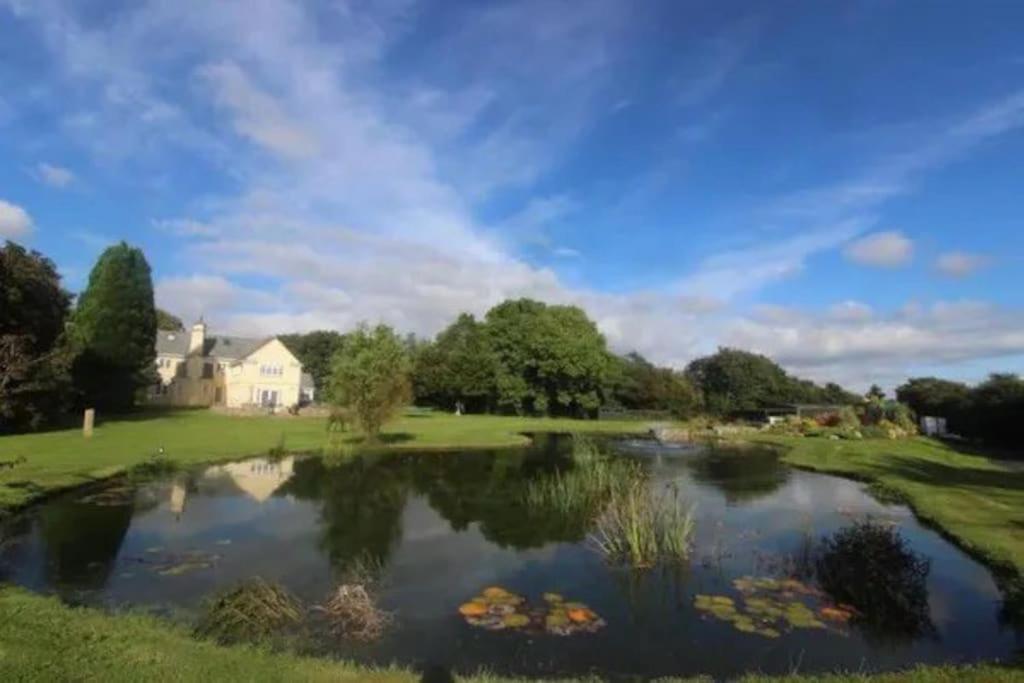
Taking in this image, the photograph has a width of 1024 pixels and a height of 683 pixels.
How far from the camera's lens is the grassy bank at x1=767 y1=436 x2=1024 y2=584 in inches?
631

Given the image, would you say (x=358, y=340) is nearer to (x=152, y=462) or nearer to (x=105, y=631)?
(x=152, y=462)

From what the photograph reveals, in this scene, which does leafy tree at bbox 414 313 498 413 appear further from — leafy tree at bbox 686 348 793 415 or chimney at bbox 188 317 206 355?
leafy tree at bbox 686 348 793 415

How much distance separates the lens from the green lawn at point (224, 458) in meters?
7.87

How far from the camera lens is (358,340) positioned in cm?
3666

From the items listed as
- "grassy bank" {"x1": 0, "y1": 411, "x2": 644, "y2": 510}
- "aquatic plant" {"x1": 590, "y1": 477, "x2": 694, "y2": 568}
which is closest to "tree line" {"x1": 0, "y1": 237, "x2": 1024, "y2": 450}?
"grassy bank" {"x1": 0, "y1": 411, "x2": 644, "y2": 510}

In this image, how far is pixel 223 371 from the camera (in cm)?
8000

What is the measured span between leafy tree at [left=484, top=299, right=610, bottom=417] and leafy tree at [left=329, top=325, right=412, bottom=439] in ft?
129

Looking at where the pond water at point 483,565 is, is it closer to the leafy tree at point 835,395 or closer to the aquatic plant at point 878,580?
the aquatic plant at point 878,580

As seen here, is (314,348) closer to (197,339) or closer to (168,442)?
(197,339)

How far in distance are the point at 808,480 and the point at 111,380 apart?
44.4 m

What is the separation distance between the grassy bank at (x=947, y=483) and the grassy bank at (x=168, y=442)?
1709 cm

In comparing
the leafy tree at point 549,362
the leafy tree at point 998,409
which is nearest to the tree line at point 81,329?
the leafy tree at point 549,362

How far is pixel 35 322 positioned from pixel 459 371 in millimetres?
47726

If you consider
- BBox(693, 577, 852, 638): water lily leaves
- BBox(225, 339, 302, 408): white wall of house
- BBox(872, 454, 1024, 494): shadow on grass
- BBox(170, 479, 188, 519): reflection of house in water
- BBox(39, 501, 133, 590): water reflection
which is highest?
BBox(225, 339, 302, 408): white wall of house
